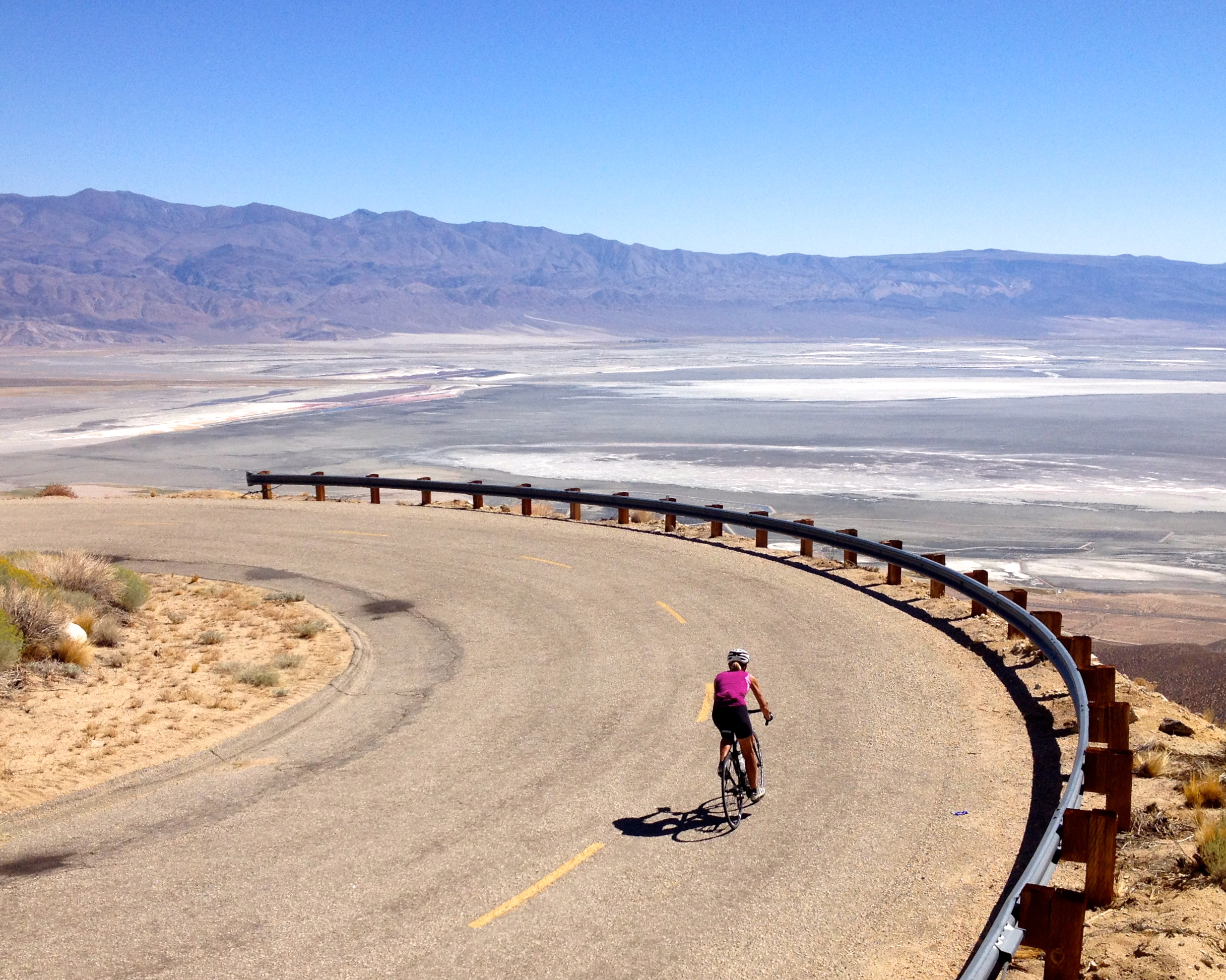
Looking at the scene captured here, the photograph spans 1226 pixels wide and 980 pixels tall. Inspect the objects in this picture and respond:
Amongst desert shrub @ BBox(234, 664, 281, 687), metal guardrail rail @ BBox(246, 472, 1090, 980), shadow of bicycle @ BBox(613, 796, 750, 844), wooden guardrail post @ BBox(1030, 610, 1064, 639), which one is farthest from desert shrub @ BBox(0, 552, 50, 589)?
wooden guardrail post @ BBox(1030, 610, 1064, 639)

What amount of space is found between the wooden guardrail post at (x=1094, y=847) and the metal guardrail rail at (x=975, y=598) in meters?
0.08

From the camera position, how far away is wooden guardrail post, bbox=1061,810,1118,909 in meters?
6.77

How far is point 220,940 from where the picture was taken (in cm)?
682

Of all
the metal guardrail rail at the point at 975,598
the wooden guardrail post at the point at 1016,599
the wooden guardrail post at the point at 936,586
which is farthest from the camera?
the wooden guardrail post at the point at 936,586

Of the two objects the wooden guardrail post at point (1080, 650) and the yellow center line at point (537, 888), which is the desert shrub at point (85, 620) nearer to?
the yellow center line at point (537, 888)

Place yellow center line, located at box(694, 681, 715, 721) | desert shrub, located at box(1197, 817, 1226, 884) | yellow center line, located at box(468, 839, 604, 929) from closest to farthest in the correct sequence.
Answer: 1. yellow center line, located at box(468, 839, 604, 929)
2. desert shrub, located at box(1197, 817, 1226, 884)
3. yellow center line, located at box(694, 681, 715, 721)

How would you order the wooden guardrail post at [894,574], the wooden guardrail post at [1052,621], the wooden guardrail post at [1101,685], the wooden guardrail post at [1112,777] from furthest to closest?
the wooden guardrail post at [894,574]
the wooden guardrail post at [1052,621]
the wooden guardrail post at [1101,685]
the wooden guardrail post at [1112,777]

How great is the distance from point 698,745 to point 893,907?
3244mm

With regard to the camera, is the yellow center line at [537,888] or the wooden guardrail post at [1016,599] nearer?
the yellow center line at [537,888]

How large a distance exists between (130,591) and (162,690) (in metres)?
3.64

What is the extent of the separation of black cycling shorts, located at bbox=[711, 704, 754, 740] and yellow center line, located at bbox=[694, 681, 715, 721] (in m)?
1.98

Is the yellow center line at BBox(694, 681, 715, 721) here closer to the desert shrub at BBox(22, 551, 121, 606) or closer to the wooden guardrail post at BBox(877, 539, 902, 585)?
the wooden guardrail post at BBox(877, 539, 902, 585)

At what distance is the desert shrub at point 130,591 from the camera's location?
15.1 m

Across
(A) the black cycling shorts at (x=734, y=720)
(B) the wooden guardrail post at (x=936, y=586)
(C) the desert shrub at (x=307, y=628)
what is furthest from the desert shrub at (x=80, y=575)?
(B) the wooden guardrail post at (x=936, y=586)
